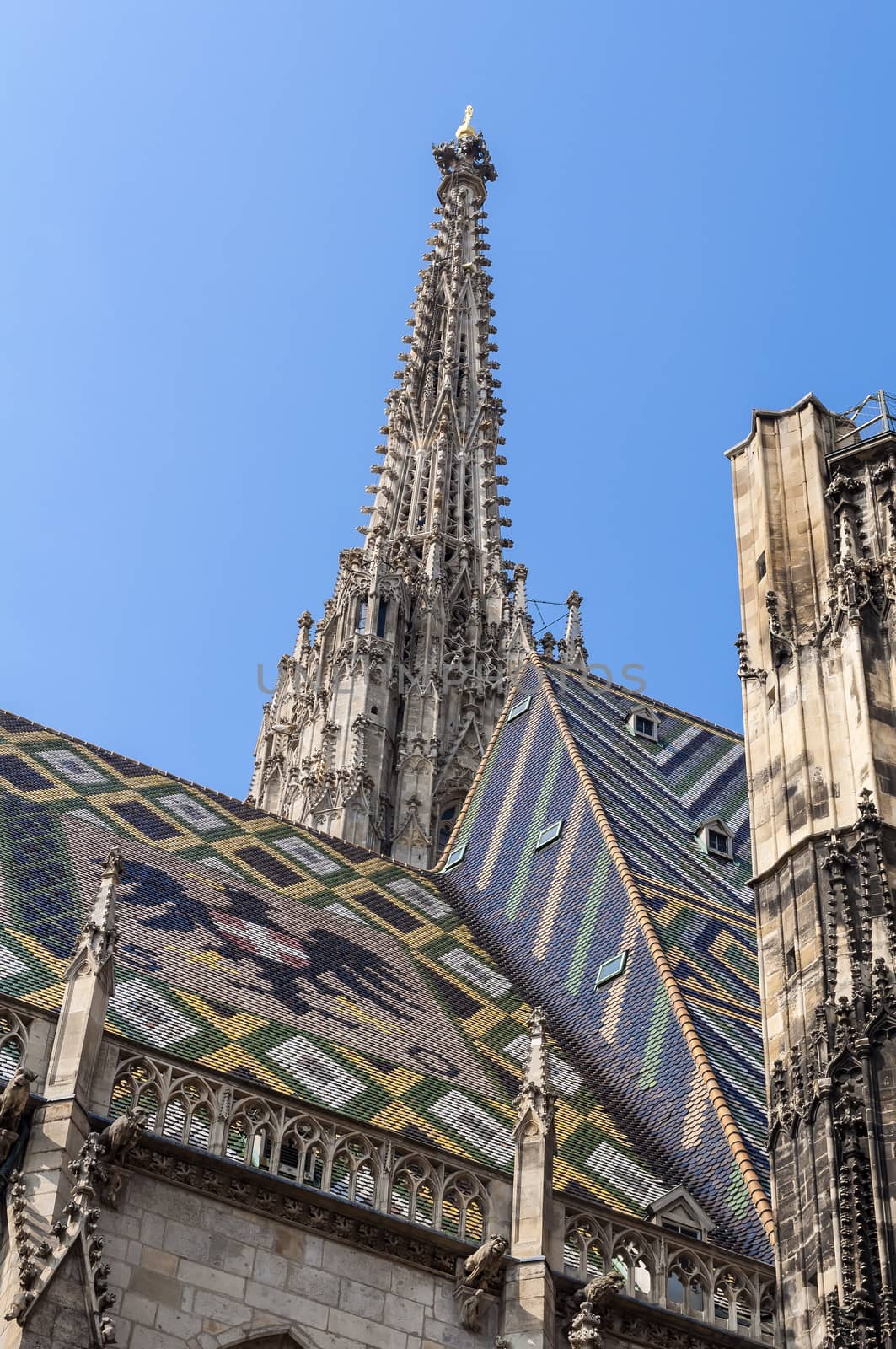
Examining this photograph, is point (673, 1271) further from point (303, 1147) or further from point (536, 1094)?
point (303, 1147)

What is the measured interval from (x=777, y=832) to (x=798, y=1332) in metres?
3.56

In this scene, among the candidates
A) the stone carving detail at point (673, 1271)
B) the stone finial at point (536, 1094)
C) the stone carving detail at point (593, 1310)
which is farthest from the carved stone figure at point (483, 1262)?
the stone finial at point (536, 1094)

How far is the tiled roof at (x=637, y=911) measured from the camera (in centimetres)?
1571

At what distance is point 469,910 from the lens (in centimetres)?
2017

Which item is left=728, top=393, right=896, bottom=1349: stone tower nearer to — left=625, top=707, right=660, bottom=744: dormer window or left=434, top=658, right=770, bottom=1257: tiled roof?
left=434, top=658, right=770, bottom=1257: tiled roof

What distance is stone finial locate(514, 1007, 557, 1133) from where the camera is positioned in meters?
13.1

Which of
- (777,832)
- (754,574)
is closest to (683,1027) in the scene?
(777,832)

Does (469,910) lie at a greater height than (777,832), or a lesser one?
greater

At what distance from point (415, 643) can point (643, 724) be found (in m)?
7.16

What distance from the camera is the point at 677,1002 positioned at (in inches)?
666

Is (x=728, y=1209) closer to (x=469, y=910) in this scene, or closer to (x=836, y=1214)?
(x=836, y=1214)

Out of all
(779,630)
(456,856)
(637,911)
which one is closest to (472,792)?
(456,856)

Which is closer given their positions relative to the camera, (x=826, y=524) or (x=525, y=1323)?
(x=525, y=1323)

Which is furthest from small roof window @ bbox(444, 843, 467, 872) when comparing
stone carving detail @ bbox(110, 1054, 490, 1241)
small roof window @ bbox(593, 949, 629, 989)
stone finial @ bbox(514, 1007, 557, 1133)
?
stone carving detail @ bbox(110, 1054, 490, 1241)
